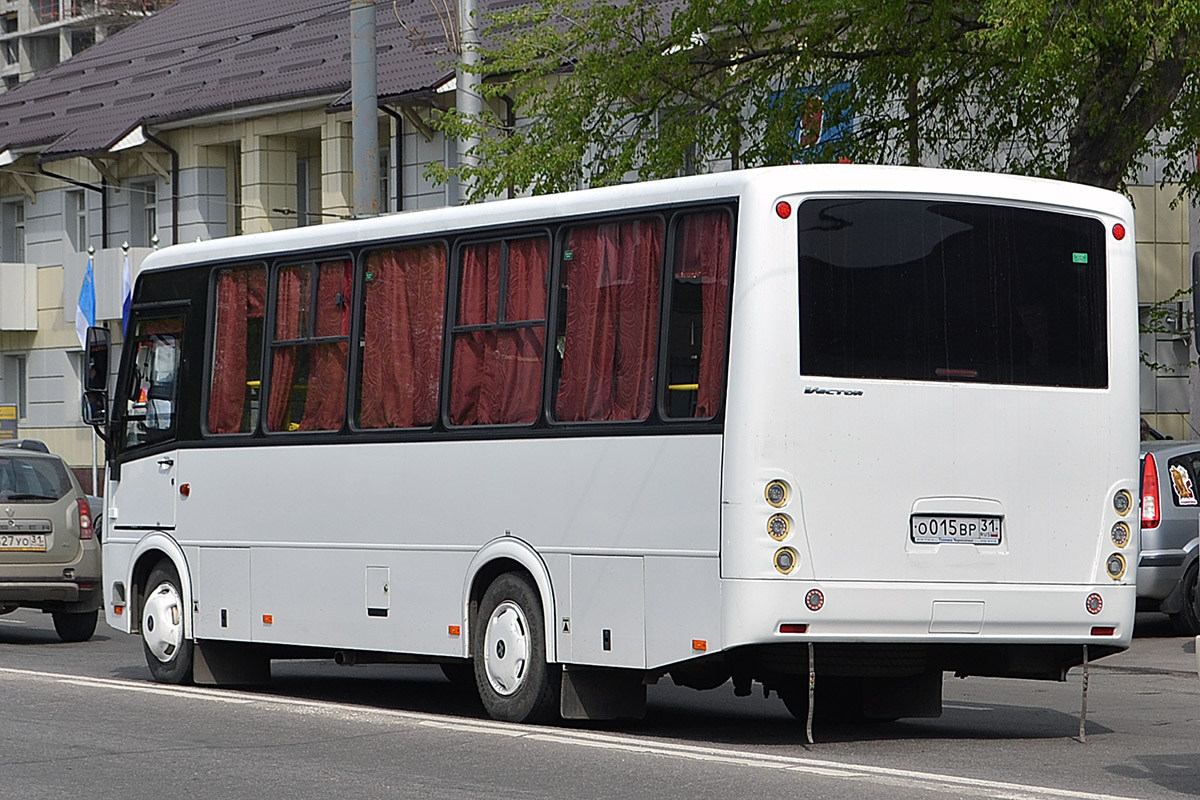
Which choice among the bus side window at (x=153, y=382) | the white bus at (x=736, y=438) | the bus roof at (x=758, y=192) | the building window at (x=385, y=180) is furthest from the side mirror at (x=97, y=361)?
the building window at (x=385, y=180)

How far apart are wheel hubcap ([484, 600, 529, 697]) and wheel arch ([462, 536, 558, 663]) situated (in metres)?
0.18

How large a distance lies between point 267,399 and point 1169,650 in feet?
26.5

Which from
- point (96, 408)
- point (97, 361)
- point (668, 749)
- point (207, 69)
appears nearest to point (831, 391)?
point (668, 749)

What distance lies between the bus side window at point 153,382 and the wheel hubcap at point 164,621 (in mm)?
1005

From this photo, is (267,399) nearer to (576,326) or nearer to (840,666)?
(576,326)

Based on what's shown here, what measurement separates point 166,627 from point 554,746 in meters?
4.66

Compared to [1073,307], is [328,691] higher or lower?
lower

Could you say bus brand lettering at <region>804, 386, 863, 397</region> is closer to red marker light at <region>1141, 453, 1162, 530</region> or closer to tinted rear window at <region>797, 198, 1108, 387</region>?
tinted rear window at <region>797, 198, 1108, 387</region>

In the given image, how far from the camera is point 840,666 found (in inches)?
443

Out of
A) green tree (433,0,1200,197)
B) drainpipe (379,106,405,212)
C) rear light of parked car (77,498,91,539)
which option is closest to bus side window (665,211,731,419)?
green tree (433,0,1200,197)

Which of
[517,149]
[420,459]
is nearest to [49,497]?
[517,149]

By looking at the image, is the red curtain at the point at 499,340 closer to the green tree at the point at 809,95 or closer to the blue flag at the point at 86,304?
the green tree at the point at 809,95

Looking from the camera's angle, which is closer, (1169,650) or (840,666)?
(840,666)

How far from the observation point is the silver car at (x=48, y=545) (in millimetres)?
19516
